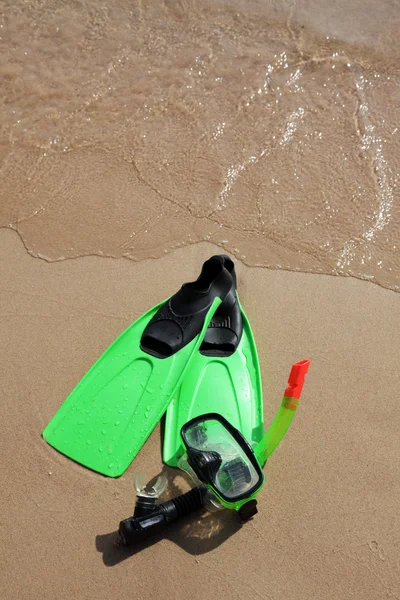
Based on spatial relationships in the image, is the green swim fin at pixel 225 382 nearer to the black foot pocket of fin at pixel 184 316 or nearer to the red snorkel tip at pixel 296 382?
the black foot pocket of fin at pixel 184 316

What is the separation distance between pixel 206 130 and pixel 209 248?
1.04 metres

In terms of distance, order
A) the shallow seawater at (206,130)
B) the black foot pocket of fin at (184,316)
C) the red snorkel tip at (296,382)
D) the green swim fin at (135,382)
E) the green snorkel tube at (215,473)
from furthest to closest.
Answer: the shallow seawater at (206,130) < the black foot pocket of fin at (184,316) < the green swim fin at (135,382) < the red snorkel tip at (296,382) < the green snorkel tube at (215,473)

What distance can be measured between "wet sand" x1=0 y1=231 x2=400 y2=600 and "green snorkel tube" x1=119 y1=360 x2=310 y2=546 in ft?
0.34

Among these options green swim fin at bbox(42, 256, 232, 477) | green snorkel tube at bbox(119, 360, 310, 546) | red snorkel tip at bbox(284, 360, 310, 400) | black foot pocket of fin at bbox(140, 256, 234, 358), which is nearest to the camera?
green snorkel tube at bbox(119, 360, 310, 546)

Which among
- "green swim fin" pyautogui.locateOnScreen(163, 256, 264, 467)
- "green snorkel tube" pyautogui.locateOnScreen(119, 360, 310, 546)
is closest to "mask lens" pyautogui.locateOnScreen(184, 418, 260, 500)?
"green snorkel tube" pyautogui.locateOnScreen(119, 360, 310, 546)

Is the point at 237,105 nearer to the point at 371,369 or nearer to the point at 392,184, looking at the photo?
the point at 392,184

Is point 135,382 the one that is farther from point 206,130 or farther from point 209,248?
point 206,130

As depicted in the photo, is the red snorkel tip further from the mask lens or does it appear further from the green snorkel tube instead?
the mask lens

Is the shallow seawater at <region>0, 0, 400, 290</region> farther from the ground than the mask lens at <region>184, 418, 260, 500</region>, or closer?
farther from the ground

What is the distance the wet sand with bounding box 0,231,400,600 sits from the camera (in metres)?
2.24

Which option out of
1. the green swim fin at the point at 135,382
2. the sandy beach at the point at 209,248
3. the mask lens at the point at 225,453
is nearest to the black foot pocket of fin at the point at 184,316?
the green swim fin at the point at 135,382

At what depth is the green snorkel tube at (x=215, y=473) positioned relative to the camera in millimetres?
2225

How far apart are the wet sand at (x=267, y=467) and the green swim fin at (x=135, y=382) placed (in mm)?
75

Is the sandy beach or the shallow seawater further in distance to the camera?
the shallow seawater
